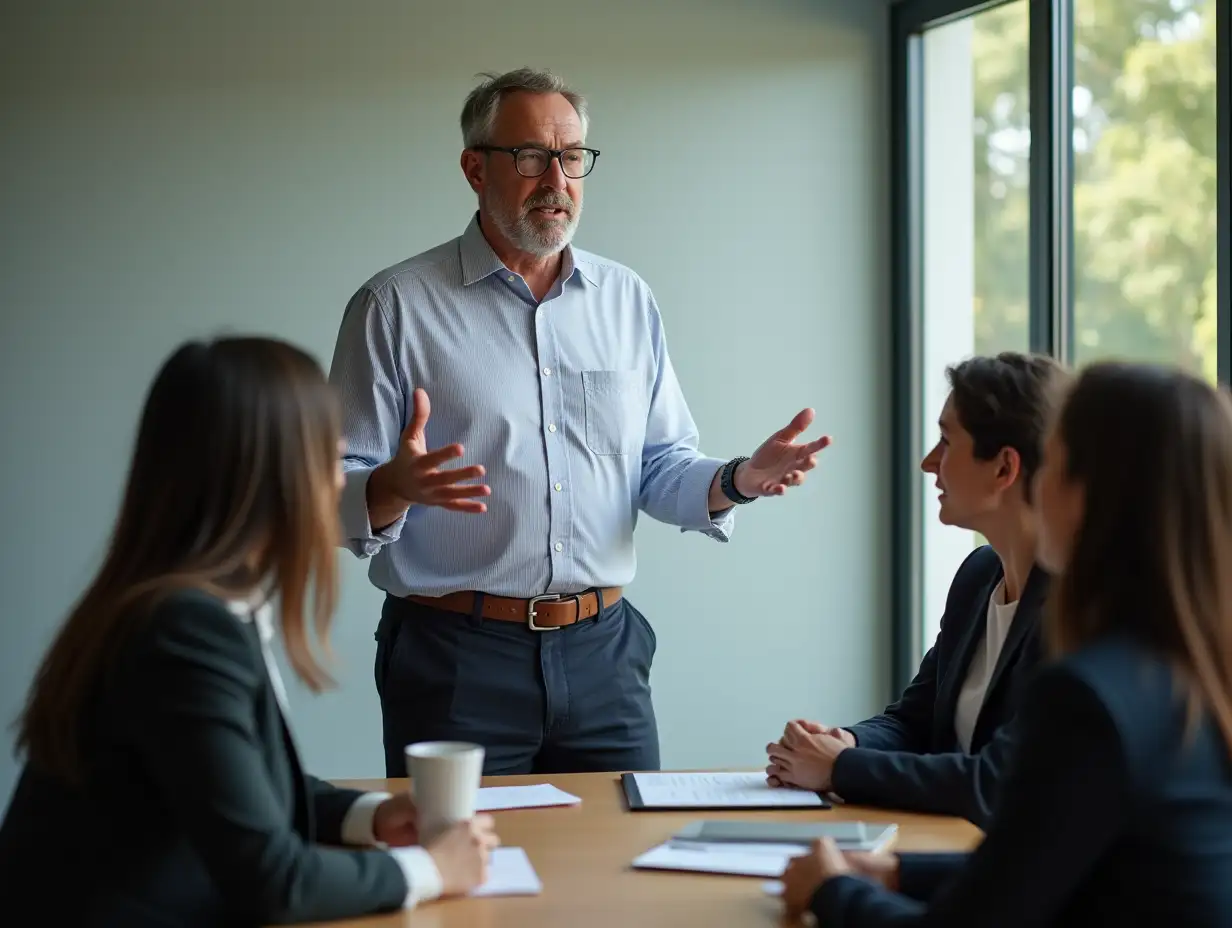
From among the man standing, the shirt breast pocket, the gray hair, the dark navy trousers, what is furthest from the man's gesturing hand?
the gray hair

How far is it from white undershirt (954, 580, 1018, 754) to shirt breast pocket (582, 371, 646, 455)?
907mm

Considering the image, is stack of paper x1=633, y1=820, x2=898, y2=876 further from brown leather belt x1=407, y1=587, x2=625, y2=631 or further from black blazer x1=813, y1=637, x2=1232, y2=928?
brown leather belt x1=407, y1=587, x2=625, y2=631

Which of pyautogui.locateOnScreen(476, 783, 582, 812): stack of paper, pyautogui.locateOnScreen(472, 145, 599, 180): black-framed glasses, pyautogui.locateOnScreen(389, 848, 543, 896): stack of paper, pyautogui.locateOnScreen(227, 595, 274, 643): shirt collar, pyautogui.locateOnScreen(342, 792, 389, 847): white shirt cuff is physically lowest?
pyautogui.locateOnScreen(476, 783, 582, 812): stack of paper

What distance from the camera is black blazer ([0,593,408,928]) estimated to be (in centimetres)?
142

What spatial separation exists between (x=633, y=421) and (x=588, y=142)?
4.16 ft

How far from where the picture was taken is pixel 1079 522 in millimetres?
1364

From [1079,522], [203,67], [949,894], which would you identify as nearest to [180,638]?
[949,894]

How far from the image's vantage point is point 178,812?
1434 millimetres

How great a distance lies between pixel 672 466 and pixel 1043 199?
50.4 inches

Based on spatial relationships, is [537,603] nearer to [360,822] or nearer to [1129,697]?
[360,822]

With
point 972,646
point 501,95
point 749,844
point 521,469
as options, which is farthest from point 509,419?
point 749,844

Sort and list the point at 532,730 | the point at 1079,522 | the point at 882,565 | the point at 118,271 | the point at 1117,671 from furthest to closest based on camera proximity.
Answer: the point at 882,565, the point at 118,271, the point at 532,730, the point at 1079,522, the point at 1117,671

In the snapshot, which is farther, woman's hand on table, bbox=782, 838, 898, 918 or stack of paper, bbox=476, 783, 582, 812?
stack of paper, bbox=476, 783, 582, 812

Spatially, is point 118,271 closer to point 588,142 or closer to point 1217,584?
point 588,142
